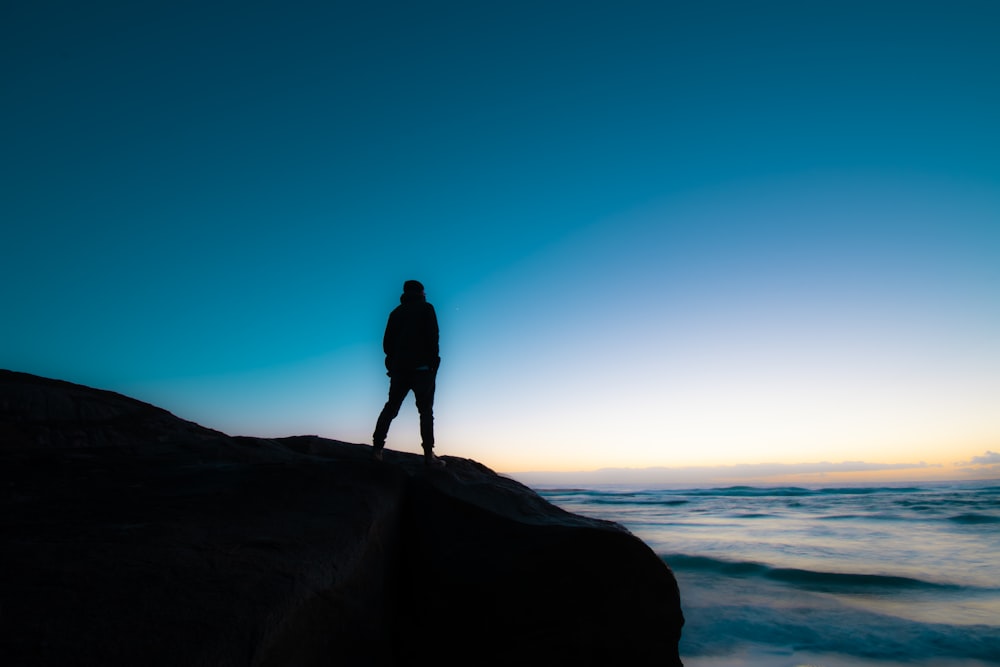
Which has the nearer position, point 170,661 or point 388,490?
point 170,661

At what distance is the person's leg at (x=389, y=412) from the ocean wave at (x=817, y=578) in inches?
299

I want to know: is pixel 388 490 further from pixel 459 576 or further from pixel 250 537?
pixel 250 537

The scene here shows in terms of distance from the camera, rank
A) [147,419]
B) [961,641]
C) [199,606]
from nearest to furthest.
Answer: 1. [199,606]
2. [147,419]
3. [961,641]

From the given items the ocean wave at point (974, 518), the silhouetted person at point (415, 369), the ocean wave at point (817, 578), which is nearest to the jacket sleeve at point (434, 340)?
the silhouetted person at point (415, 369)

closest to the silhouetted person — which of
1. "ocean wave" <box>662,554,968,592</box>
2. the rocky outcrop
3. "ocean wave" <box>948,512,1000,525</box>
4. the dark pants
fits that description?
the dark pants

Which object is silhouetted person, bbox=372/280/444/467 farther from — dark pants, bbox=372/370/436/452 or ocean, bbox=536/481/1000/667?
ocean, bbox=536/481/1000/667

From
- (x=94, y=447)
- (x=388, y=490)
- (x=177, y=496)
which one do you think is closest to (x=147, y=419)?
(x=94, y=447)

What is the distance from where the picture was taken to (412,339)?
20.6 ft

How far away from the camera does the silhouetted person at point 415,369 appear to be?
619cm

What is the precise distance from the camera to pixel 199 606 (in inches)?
96.9

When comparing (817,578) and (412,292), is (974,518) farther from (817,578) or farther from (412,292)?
(412,292)

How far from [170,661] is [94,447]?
161 inches

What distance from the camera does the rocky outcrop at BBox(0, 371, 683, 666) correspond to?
235 centimetres

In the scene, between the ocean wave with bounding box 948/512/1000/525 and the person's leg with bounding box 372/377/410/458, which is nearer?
the person's leg with bounding box 372/377/410/458
